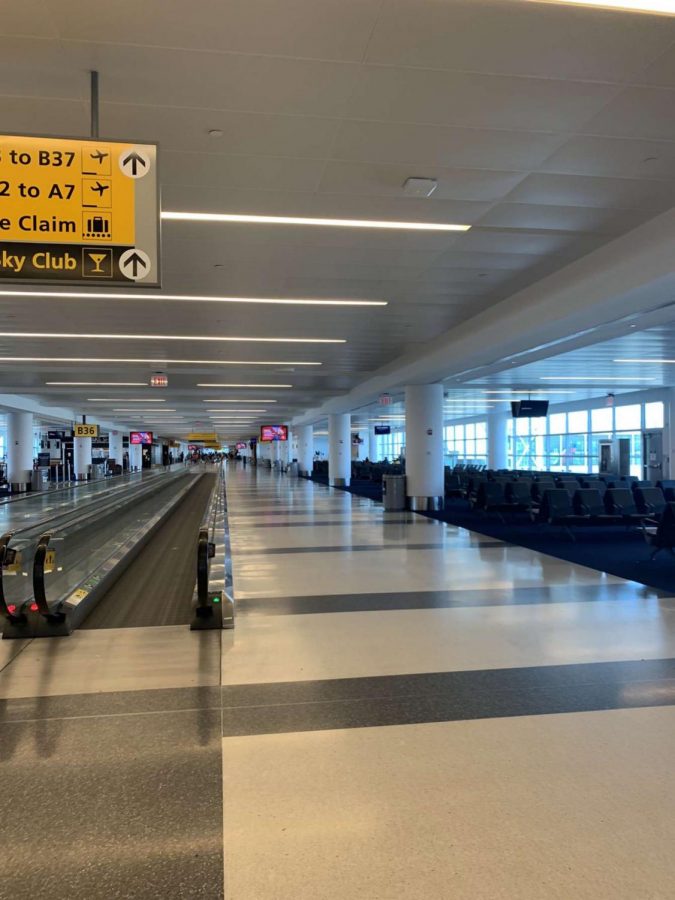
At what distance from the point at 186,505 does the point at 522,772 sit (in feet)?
67.4

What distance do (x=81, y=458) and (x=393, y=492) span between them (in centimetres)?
2756

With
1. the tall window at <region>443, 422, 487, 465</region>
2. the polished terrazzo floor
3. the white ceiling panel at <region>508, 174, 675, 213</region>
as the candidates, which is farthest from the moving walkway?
the tall window at <region>443, 422, 487, 465</region>

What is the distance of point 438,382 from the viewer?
18781mm

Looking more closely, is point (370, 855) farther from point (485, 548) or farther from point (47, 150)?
point (485, 548)

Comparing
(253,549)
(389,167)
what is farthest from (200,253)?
(253,549)

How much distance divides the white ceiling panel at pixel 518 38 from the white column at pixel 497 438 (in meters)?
30.8

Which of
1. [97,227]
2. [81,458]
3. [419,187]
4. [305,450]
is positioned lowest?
[81,458]

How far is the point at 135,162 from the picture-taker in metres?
4.10

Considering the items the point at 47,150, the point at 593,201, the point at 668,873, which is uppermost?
the point at 593,201

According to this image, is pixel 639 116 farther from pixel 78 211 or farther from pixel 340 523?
pixel 340 523

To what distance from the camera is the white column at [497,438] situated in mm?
34531

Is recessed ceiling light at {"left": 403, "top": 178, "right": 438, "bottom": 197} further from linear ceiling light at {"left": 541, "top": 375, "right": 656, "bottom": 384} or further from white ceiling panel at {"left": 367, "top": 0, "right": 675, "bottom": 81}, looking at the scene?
linear ceiling light at {"left": 541, "top": 375, "right": 656, "bottom": 384}

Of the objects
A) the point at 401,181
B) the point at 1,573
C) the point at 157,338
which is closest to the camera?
the point at 401,181

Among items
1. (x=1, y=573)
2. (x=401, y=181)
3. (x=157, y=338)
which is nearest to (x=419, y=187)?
(x=401, y=181)
